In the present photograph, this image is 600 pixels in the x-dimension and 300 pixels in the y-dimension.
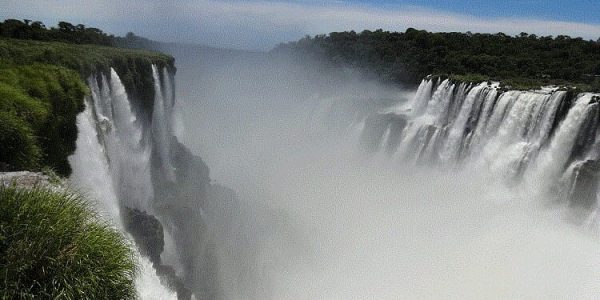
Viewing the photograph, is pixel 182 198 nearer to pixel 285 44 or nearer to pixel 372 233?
pixel 372 233

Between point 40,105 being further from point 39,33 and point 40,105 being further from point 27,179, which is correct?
point 39,33

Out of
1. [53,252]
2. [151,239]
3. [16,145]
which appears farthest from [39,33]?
[53,252]

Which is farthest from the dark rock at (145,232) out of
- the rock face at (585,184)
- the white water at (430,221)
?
the rock face at (585,184)

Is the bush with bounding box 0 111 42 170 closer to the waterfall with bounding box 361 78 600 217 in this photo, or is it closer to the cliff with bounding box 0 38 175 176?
the cliff with bounding box 0 38 175 176

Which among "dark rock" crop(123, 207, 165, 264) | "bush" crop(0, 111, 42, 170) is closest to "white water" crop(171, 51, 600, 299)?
"dark rock" crop(123, 207, 165, 264)

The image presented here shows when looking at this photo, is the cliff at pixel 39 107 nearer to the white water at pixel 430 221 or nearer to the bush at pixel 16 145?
the bush at pixel 16 145

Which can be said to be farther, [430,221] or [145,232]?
[430,221]
